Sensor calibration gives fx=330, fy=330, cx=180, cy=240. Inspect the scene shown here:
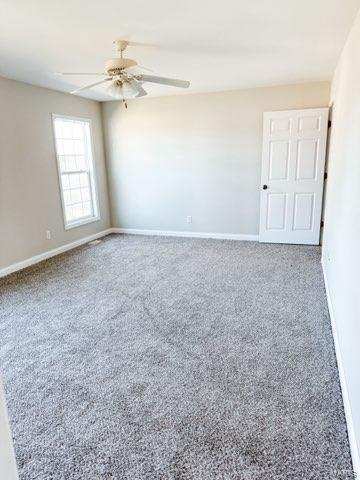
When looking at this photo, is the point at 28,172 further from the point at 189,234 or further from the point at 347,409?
the point at 347,409

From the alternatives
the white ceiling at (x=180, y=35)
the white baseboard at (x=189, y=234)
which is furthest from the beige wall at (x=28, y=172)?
the white baseboard at (x=189, y=234)

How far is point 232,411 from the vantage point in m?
1.94

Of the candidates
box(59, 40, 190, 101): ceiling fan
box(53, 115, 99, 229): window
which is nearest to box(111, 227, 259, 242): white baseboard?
box(53, 115, 99, 229): window

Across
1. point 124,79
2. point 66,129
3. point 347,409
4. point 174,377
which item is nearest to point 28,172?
point 66,129

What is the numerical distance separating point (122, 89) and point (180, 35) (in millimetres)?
793

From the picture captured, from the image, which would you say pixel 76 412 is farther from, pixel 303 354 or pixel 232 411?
pixel 303 354

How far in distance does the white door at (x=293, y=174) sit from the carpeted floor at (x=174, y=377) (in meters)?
1.31

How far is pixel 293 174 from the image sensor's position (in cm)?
519

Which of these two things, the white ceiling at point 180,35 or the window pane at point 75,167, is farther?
the window pane at point 75,167

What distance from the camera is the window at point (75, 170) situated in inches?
215

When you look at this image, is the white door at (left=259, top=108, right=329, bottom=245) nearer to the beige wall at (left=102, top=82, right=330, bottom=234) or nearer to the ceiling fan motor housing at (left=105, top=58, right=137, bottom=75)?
the beige wall at (left=102, top=82, right=330, bottom=234)

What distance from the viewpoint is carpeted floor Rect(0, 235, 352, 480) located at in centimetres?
164

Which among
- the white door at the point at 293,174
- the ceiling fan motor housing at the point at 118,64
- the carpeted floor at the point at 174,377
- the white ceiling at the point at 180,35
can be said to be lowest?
the carpeted floor at the point at 174,377

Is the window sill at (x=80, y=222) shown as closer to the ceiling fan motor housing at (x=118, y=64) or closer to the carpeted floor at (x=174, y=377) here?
the carpeted floor at (x=174, y=377)
